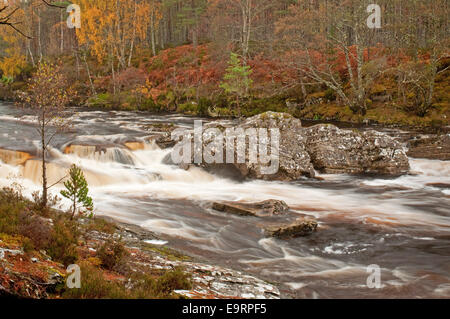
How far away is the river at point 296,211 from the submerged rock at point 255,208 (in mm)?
257

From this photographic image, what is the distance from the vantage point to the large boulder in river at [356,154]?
15477 millimetres

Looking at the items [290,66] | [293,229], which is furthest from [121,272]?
[290,66]

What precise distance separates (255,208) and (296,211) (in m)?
1.34

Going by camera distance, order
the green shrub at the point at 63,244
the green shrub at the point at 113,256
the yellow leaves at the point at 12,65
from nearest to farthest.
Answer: the green shrub at the point at 63,244, the green shrub at the point at 113,256, the yellow leaves at the point at 12,65

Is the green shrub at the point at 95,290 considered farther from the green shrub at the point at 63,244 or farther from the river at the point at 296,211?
the river at the point at 296,211

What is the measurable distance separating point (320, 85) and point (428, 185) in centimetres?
1802

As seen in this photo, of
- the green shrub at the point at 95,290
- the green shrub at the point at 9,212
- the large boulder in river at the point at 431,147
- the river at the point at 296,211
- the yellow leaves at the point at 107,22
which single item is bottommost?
the river at the point at 296,211

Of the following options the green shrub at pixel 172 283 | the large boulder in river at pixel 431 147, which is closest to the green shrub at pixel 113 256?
the green shrub at pixel 172 283

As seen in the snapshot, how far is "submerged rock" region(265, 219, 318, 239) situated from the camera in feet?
29.2

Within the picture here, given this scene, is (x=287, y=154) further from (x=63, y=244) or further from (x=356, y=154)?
(x=63, y=244)

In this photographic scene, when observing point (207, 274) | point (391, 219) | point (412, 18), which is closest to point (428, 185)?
point (391, 219)

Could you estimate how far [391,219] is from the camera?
1034 centimetres

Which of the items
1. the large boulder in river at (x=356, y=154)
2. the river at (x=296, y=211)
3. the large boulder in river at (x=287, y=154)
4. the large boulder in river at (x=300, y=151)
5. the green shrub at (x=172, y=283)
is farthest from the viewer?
the large boulder in river at (x=356, y=154)

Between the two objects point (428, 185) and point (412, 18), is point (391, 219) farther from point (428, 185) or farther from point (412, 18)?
point (412, 18)
